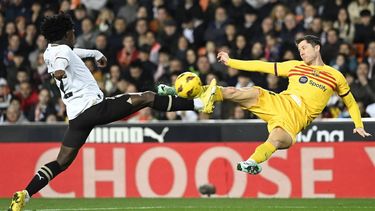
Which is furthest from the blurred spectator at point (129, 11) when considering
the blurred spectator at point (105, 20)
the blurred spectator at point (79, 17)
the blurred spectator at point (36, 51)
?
the blurred spectator at point (36, 51)

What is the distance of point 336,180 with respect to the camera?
15516 mm

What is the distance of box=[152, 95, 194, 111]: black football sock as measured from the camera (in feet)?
38.7

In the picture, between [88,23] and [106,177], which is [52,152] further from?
[88,23]

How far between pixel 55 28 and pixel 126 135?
4.58 metres

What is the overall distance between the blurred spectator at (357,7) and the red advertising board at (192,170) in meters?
3.68

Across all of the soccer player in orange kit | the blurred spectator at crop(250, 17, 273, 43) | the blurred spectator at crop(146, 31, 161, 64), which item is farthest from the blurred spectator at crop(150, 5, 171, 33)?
the soccer player in orange kit

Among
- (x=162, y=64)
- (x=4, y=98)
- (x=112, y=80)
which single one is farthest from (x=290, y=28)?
(x=4, y=98)

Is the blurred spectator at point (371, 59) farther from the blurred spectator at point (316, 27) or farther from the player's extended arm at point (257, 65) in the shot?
the player's extended arm at point (257, 65)

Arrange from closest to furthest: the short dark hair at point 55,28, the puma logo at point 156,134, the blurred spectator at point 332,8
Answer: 1. the short dark hair at point 55,28
2. the puma logo at point 156,134
3. the blurred spectator at point 332,8

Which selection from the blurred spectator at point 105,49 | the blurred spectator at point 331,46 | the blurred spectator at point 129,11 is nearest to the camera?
the blurred spectator at point 331,46

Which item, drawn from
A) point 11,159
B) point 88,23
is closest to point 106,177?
point 11,159

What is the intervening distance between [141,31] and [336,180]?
5.51 metres

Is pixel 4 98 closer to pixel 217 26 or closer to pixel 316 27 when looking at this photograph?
pixel 217 26

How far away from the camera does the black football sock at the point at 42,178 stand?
38.4 feet
